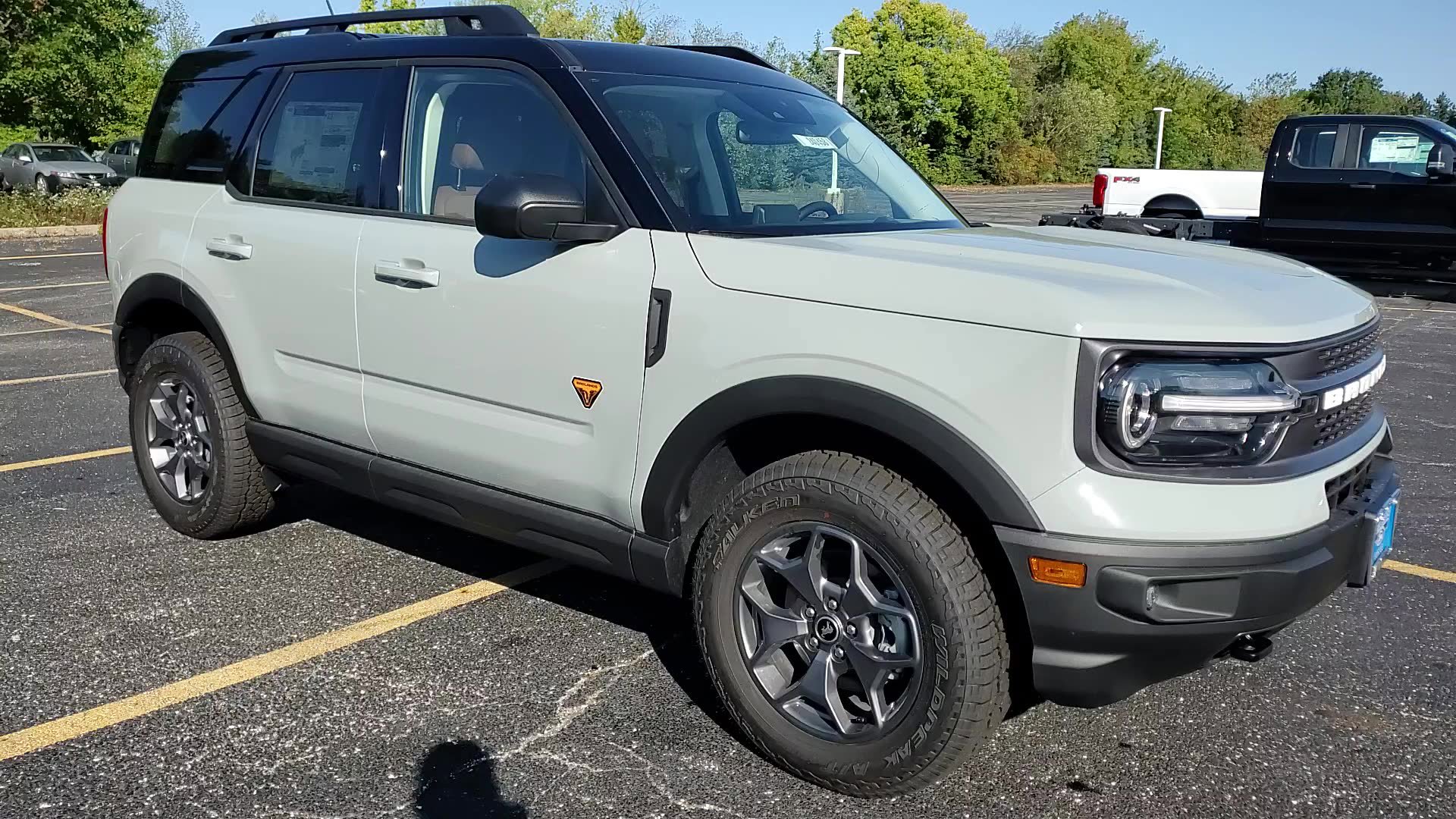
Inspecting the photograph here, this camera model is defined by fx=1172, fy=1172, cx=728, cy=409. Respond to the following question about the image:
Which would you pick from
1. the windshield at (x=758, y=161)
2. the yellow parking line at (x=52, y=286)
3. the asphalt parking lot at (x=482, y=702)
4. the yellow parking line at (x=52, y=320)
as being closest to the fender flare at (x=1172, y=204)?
the asphalt parking lot at (x=482, y=702)

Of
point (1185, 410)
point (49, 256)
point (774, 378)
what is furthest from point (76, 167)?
point (1185, 410)

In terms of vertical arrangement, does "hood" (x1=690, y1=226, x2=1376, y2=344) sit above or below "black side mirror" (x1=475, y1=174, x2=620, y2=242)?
below

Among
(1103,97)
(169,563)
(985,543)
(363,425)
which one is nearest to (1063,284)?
(985,543)

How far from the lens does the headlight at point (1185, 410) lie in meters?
2.43

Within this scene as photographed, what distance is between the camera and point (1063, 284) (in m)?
2.56

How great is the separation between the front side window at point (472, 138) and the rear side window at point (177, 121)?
122 cm

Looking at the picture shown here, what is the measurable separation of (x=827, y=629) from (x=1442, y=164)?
1278 cm

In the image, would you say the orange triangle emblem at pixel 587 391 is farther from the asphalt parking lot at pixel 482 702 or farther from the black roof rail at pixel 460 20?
the black roof rail at pixel 460 20

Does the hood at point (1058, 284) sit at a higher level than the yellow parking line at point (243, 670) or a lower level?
higher

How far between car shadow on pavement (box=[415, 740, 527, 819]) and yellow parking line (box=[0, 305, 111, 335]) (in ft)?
27.3

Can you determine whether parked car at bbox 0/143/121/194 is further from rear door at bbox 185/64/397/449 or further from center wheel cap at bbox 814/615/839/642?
center wheel cap at bbox 814/615/839/642

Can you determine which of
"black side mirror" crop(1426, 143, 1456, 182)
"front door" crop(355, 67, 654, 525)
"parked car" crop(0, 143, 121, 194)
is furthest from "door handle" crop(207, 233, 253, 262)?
"parked car" crop(0, 143, 121, 194)

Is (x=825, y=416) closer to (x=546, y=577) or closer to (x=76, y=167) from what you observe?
(x=546, y=577)

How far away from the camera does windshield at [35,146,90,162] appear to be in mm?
27703
